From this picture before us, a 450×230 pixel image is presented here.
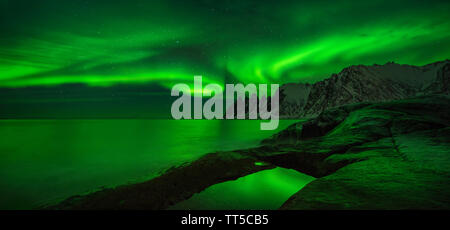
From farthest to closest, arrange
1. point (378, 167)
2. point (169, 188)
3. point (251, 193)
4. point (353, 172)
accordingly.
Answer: point (251, 193), point (169, 188), point (378, 167), point (353, 172)

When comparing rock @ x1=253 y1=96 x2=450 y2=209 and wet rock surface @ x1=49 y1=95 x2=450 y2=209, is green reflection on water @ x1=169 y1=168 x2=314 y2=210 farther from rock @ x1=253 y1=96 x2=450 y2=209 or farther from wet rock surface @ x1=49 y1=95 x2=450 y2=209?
rock @ x1=253 y1=96 x2=450 y2=209

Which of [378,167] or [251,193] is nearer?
[378,167]

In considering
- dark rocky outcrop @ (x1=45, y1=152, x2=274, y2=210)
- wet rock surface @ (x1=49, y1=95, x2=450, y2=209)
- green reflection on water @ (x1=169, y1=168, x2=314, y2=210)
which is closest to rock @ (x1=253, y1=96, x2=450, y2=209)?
wet rock surface @ (x1=49, y1=95, x2=450, y2=209)

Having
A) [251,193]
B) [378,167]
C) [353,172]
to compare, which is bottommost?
[251,193]

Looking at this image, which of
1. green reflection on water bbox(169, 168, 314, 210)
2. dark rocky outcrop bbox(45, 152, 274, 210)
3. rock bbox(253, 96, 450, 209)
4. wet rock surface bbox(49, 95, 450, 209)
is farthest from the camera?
green reflection on water bbox(169, 168, 314, 210)

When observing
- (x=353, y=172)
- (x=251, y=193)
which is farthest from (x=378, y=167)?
(x=251, y=193)

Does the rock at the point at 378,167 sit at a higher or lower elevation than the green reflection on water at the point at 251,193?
higher

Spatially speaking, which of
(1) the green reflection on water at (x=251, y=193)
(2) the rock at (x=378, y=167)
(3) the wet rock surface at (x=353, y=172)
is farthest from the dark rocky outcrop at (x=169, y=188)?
(2) the rock at (x=378, y=167)

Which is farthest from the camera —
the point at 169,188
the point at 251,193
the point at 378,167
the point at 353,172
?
the point at 251,193

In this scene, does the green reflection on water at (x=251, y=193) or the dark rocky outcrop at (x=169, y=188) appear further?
the green reflection on water at (x=251, y=193)

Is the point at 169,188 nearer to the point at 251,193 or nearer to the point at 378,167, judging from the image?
the point at 251,193

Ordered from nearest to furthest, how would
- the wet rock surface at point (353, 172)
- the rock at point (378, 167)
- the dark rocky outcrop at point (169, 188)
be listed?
the rock at point (378, 167)
the wet rock surface at point (353, 172)
the dark rocky outcrop at point (169, 188)

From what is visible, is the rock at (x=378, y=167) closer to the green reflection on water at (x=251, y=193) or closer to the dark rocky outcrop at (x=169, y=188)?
the green reflection on water at (x=251, y=193)
